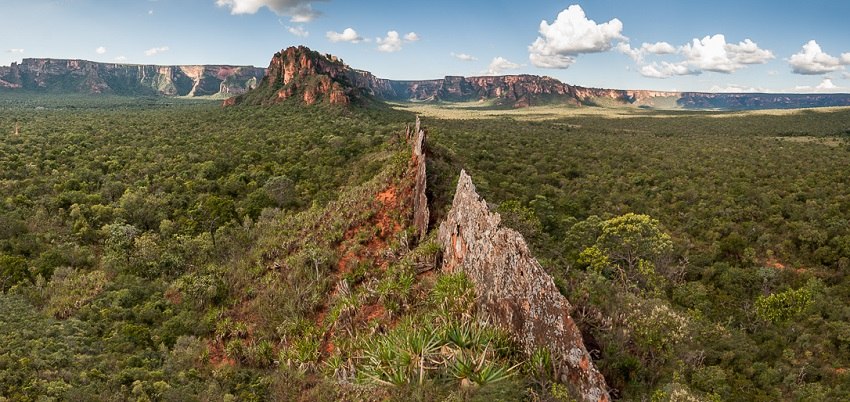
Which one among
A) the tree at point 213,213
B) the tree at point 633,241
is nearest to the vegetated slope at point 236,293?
the tree at point 213,213

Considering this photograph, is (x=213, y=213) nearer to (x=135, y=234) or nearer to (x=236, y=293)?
(x=135, y=234)

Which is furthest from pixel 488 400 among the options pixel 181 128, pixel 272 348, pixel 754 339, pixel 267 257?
pixel 181 128

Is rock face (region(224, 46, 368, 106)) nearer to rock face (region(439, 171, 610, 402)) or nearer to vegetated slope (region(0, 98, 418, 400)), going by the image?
vegetated slope (region(0, 98, 418, 400))

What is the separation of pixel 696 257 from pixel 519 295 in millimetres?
33671

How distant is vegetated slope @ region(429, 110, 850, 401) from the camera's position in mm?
22141

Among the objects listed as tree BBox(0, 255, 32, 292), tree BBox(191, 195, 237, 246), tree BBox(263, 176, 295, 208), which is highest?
tree BBox(263, 176, 295, 208)

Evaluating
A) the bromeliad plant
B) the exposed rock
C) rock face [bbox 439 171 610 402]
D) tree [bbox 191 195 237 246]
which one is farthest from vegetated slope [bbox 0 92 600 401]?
rock face [bbox 439 171 610 402]

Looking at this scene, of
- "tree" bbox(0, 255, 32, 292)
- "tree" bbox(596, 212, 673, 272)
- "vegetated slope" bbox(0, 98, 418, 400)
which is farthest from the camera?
"tree" bbox(596, 212, 673, 272)

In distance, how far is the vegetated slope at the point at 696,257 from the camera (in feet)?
72.6

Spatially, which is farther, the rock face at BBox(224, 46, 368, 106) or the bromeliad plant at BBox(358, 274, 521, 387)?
the rock face at BBox(224, 46, 368, 106)

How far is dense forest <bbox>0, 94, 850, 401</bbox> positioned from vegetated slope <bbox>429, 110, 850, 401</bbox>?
181 millimetres

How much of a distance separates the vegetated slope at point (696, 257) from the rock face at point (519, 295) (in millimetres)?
2156

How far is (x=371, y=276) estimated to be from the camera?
2436 centimetres

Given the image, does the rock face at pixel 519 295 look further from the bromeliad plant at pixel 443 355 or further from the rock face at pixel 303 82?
the rock face at pixel 303 82
